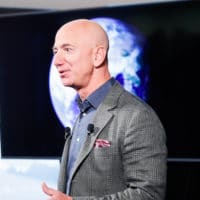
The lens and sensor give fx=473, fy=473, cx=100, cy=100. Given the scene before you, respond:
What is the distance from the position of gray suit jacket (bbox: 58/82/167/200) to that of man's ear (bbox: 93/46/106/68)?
0.14m

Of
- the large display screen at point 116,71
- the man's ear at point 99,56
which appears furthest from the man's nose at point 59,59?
the large display screen at point 116,71

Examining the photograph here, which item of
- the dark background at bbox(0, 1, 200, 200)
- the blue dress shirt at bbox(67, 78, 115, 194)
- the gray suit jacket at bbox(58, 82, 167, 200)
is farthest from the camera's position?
the dark background at bbox(0, 1, 200, 200)

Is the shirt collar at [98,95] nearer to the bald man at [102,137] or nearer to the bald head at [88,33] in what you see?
the bald man at [102,137]

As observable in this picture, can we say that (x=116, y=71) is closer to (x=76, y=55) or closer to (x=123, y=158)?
(x=76, y=55)

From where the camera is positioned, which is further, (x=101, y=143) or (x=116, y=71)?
(x=116, y=71)

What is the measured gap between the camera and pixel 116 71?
2.41 m

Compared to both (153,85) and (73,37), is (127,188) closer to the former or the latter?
(73,37)

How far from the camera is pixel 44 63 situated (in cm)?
245

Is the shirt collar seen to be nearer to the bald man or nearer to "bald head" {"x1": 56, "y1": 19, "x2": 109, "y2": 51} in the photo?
the bald man

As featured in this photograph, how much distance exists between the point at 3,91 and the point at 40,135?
313mm

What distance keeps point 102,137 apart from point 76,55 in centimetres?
27

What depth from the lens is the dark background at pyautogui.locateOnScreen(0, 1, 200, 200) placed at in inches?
87.8

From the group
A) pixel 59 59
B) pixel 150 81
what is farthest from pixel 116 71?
pixel 59 59

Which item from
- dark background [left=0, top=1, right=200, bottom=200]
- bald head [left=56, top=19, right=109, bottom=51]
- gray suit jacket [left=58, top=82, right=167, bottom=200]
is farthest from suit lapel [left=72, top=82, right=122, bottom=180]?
dark background [left=0, top=1, right=200, bottom=200]
